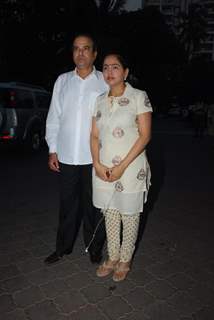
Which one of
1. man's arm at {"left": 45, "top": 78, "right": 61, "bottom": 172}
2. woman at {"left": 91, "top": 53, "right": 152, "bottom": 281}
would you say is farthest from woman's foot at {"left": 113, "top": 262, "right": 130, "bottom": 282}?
man's arm at {"left": 45, "top": 78, "right": 61, "bottom": 172}

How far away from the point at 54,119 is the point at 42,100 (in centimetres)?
781

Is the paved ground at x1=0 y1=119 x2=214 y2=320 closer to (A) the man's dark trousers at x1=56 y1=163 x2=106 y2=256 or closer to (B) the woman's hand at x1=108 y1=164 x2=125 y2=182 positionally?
(A) the man's dark trousers at x1=56 y1=163 x2=106 y2=256

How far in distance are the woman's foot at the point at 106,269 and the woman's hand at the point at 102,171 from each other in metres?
0.93

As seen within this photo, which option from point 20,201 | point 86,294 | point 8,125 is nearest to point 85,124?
point 86,294

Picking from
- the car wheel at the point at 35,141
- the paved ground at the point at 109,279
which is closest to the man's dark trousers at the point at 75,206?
the paved ground at the point at 109,279

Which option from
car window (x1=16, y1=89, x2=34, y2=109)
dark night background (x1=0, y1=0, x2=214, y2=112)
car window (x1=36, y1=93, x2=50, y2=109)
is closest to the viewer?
car window (x1=16, y1=89, x2=34, y2=109)

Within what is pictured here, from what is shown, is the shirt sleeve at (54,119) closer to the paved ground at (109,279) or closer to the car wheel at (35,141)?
the paved ground at (109,279)

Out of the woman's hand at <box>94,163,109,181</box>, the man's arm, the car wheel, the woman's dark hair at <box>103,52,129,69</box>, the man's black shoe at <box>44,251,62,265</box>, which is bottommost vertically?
the car wheel

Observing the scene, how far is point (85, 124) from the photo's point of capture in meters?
3.16

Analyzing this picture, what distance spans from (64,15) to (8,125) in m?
16.8

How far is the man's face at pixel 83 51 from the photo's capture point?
9.99 ft

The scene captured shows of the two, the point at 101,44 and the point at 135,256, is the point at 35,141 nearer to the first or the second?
the point at 101,44

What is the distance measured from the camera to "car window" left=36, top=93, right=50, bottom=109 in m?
10.5

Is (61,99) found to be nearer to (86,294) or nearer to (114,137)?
(114,137)
